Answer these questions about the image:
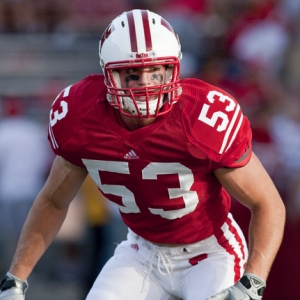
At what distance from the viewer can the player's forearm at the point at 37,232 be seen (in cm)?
313

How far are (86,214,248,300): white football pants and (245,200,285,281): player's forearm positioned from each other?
0.67 ft

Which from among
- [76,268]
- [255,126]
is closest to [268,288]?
[255,126]

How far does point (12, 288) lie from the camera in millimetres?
3006

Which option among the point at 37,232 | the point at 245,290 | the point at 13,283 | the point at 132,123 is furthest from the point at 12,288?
the point at 245,290

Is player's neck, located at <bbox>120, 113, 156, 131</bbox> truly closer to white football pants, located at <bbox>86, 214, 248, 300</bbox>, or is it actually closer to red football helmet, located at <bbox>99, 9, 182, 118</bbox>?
red football helmet, located at <bbox>99, 9, 182, 118</bbox>

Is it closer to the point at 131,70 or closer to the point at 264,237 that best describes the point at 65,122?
the point at 131,70

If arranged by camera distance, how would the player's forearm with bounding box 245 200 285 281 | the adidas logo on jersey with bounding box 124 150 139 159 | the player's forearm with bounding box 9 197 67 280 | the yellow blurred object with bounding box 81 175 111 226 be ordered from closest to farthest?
the player's forearm with bounding box 245 200 285 281 < the adidas logo on jersey with bounding box 124 150 139 159 < the player's forearm with bounding box 9 197 67 280 < the yellow blurred object with bounding box 81 175 111 226

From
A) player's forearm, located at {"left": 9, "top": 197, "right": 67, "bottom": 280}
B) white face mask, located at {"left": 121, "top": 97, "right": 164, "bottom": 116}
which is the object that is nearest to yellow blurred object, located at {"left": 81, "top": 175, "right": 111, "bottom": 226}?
player's forearm, located at {"left": 9, "top": 197, "right": 67, "bottom": 280}

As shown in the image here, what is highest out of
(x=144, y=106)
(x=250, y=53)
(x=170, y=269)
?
(x=144, y=106)

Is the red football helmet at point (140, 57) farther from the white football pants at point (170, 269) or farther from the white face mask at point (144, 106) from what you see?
the white football pants at point (170, 269)

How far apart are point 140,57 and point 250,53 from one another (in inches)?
150

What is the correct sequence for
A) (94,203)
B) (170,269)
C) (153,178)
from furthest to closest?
(94,203) < (170,269) < (153,178)

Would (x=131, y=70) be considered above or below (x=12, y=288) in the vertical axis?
above

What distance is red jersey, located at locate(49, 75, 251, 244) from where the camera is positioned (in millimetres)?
2850
